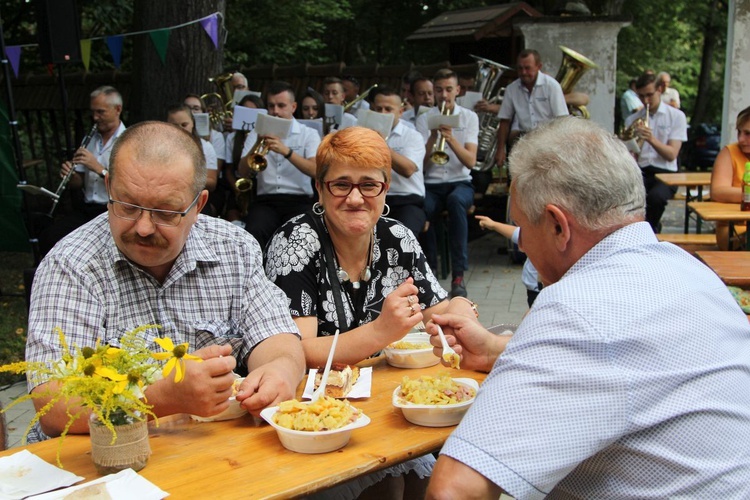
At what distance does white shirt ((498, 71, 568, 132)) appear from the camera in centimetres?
896

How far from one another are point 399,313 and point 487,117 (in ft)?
24.3

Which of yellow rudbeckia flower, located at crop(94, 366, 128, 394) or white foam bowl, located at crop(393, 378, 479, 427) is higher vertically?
yellow rudbeckia flower, located at crop(94, 366, 128, 394)

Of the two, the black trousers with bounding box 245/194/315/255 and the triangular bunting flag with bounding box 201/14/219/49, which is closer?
the black trousers with bounding box 245/194/315/255

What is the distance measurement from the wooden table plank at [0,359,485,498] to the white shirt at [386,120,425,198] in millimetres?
5321

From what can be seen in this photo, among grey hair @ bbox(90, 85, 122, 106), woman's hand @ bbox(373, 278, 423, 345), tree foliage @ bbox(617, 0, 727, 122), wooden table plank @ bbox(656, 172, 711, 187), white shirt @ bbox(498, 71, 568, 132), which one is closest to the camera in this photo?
woman's hand @ bbox(373, 278, 423, 345)

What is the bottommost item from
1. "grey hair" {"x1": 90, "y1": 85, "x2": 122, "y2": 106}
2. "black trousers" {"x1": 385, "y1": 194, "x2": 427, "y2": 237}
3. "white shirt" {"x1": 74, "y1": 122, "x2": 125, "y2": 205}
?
"black trousers" {"x1": 385, "y1": 194, "x2": 427, "y2": 237}

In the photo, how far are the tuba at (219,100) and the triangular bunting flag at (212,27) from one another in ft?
1.54

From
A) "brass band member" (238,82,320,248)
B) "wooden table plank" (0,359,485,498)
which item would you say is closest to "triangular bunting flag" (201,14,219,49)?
"brass band member" (238,82,320,248)

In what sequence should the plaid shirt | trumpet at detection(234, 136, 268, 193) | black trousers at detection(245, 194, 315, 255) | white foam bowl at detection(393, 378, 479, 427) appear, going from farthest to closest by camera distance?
1. black trousers at detection(245, 194, 315, 255)
2. trumpet at detection(234, 136, 268, 193)
3. the plaid shirt
4. white foam bowl at detection(393, 378, 479, 427)

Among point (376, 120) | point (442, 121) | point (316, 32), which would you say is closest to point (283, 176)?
point (376, 120)

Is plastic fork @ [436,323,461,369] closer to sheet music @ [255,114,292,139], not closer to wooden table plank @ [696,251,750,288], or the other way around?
wooden table plank @ [696,251,750,288]

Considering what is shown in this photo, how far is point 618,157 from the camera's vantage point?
1.82m

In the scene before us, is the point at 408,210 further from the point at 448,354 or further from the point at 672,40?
the point at 672,40

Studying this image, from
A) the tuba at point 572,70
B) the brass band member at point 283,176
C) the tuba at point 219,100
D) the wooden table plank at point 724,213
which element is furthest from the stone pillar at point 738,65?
the tuba at point 219,100
